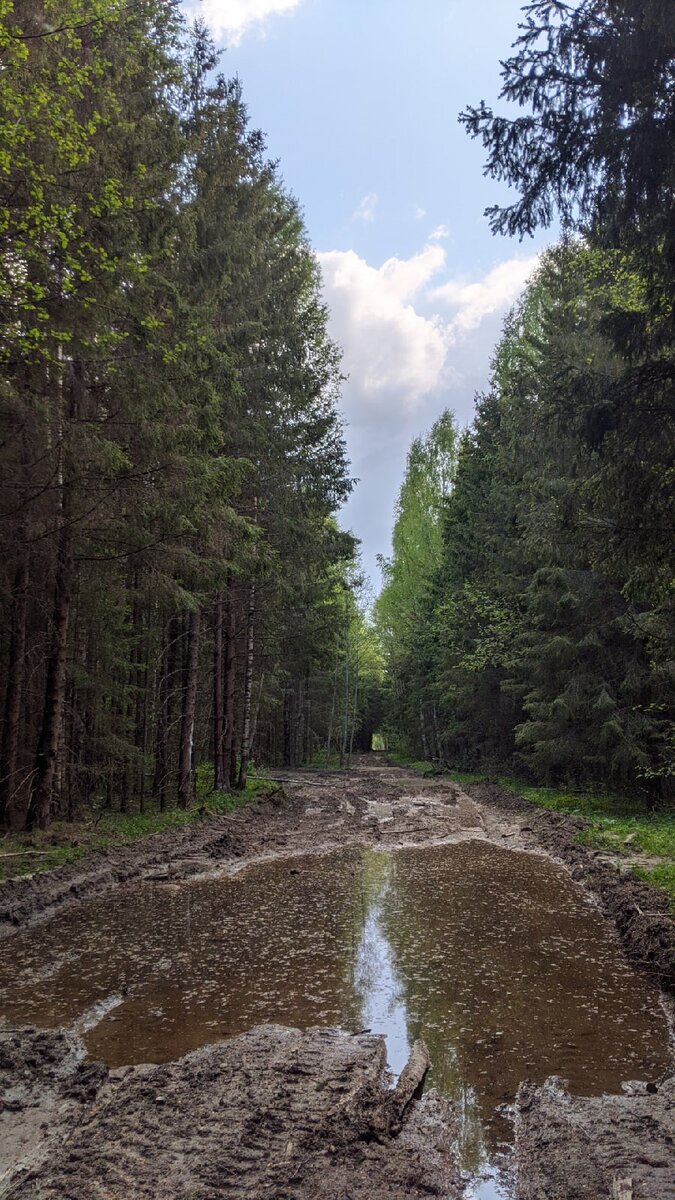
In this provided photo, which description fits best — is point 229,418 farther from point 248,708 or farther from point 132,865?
point 132,865

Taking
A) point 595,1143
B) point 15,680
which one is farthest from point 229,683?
point 595,1143

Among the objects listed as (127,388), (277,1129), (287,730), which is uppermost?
(127,388)

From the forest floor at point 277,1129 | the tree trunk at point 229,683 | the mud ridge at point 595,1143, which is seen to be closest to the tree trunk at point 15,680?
the forest floor at point 277,1129

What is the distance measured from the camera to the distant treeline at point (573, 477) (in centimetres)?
623

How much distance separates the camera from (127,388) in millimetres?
10867

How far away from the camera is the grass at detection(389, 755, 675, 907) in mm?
9812

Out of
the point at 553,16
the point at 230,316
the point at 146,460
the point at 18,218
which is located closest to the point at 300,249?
the point at 230,316

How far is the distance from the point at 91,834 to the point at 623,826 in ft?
34.0

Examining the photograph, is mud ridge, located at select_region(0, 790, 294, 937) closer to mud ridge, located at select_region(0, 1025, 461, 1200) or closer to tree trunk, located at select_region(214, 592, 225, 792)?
tree trunk, located at select_region(214, 592, 225, 792)

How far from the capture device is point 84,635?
14.6m

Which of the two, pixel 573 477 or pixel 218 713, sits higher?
pixel 573 477

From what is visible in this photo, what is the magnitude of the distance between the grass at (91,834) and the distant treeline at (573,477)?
8.26 m

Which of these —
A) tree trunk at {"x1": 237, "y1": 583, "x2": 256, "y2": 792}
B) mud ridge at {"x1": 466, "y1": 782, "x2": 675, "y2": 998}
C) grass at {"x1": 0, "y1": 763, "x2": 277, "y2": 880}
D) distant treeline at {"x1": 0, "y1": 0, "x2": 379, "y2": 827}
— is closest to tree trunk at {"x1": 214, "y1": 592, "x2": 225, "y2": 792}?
distant treeline at {"x1": 0, "y1": 0, "x2": 379, "y2": 827}

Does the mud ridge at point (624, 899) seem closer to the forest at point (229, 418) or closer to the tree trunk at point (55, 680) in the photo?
the forest at point (229, 418)
